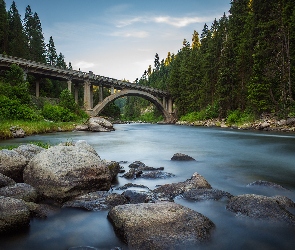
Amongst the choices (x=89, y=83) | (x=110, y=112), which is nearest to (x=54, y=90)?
(x=89, y=83)

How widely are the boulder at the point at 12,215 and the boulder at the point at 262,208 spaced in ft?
13.5

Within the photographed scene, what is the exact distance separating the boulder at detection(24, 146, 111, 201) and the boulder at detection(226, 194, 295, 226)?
3260mm

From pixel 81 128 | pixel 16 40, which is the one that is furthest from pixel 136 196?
pixel 16 40

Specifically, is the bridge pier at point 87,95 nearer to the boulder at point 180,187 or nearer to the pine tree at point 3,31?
the pine tree at point 3,31

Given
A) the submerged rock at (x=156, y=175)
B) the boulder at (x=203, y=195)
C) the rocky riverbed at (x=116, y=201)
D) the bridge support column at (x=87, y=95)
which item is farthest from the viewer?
the bridge support column at (x=87, y=95)

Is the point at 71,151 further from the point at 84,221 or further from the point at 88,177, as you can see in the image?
the point at 84,221

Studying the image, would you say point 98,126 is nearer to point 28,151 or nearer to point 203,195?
point 28,151

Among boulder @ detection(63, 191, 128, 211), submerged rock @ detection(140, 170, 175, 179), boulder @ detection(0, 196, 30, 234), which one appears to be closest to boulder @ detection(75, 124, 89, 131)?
submerged rock @ detection(140, 170, 175, 179)

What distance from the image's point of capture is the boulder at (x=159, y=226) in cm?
386

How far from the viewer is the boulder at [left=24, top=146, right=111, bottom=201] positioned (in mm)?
5859

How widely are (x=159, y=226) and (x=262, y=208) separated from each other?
2.31m

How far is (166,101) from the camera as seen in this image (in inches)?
2943

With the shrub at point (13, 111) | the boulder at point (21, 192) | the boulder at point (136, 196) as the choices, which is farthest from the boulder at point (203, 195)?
the shrub at point (13, 111)

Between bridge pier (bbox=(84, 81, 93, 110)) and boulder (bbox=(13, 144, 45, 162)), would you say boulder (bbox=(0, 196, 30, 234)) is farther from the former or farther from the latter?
bridge pier (bbox=(84, 81, 93, 110))
